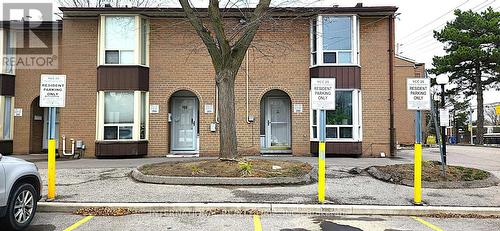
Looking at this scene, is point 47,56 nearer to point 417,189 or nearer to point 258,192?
point 258,192

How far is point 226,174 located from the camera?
31.6 feet

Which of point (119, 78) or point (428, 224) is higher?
point (119, 78)

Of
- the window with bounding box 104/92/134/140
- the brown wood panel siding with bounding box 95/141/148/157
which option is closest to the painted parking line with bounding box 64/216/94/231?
the brown wood panel siding with bounding box 95/141/148/157

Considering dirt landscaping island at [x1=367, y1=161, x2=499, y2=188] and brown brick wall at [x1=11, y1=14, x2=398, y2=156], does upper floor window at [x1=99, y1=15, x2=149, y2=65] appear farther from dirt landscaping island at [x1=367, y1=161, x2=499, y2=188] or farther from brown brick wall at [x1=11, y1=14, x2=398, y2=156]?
dirt landscaping island at [x1=367, y1=161, x2=499, y2=188]

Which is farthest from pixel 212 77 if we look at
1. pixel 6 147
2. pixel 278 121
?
pixel 6 147

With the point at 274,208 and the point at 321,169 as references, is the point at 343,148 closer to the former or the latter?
the point at 321,169

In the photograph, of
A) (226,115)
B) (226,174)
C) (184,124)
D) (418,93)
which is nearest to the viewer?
(418,93)

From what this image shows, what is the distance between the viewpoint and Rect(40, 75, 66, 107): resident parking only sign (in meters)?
→ 7.79

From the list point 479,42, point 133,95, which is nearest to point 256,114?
point 133,95

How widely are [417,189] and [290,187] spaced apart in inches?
110

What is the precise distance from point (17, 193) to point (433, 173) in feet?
31.7

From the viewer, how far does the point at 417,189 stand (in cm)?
775

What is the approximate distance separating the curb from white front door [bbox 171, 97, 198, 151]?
9.17m

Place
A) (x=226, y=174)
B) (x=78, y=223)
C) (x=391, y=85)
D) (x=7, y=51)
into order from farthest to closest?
(x=7, y=51)
(x=391, y=85)
(x=226, y=174)
(x=78, y=223)
